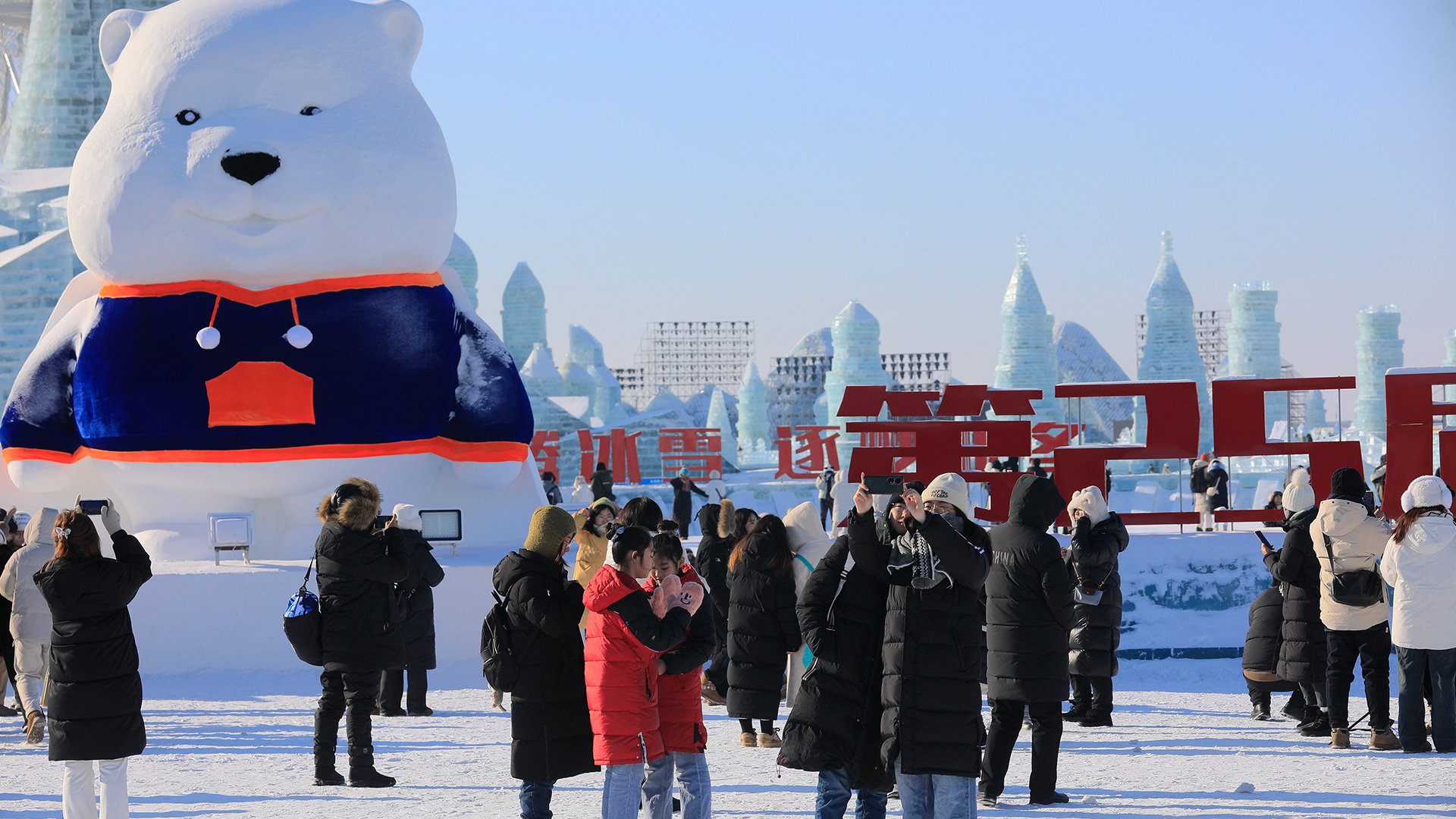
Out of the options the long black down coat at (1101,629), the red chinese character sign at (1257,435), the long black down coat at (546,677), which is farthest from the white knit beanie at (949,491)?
the red chinese character sign at (1257,435)

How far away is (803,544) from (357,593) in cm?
199

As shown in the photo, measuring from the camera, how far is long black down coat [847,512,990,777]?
4.34 meters

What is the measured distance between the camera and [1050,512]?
17.3 ft

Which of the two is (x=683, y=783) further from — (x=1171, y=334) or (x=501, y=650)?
(x=1171, y=334)

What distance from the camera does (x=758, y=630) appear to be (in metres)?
6.21

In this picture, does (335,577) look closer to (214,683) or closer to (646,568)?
(646,568)

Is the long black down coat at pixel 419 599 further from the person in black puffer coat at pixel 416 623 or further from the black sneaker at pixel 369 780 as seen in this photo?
the black sneaker at pixel 369 780

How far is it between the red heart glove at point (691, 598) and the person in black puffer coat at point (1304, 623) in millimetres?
3403

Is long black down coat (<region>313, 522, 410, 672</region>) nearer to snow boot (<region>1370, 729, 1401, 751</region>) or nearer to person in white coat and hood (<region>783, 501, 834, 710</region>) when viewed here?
person in white coat and hood (<region>783, 501, 834, 710</region>)

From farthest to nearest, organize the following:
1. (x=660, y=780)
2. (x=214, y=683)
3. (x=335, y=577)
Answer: (x=214, y=683)
(x=335, y=577)
(x=660, y=780)

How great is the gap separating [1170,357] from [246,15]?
4545 centimetres

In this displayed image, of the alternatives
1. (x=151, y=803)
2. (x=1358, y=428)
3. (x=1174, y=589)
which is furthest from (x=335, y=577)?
(x=1358, y=428)

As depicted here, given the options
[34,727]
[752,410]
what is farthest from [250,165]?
[752,410]

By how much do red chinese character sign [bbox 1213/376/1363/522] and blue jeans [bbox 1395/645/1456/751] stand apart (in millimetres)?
6252
